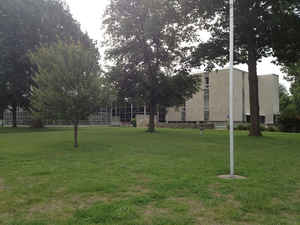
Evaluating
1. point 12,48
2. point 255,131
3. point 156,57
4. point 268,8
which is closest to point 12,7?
point 12,48

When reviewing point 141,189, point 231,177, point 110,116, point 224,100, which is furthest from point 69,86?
point 110,116

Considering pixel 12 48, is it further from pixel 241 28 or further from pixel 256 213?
pixel 256 213

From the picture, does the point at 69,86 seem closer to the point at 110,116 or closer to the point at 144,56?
the point at 144,56

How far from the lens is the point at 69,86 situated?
14.7 metres

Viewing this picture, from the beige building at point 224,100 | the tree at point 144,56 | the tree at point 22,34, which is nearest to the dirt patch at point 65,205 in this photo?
the tree at point 144,56

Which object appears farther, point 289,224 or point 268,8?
point 268,8

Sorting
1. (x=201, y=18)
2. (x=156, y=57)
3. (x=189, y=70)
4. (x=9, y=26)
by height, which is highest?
(x=9, y=26)

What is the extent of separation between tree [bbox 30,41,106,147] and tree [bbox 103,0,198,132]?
43.8ft

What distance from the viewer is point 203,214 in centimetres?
449

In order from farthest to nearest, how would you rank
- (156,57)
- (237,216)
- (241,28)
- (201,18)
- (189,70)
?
(156,57) < (189,70) < (201,18) < (241,28) < (237,216)

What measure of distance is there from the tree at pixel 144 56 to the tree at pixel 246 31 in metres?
4.24

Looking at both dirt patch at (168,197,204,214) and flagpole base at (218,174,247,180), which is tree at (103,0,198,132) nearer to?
flagpole base at (218,174,247,180)

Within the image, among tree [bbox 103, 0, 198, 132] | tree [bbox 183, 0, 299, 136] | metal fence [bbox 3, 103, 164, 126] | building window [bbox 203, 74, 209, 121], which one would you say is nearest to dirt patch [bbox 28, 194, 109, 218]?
tree [bbox 183, 0, 299, 136]

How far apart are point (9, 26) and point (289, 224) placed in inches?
1379
